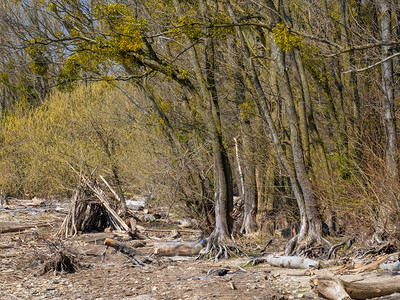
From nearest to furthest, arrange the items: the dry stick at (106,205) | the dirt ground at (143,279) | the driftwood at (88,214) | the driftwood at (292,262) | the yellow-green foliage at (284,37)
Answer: the dirt ground at (143,279) < the driftwood at (292,262) < the yellow-green foliage at (284,37) < the driftwood at (88,214) < the dry stick at (106,205)

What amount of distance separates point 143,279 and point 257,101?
4795 mm

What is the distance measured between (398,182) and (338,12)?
604 centimetres

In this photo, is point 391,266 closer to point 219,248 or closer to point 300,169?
point 300,169

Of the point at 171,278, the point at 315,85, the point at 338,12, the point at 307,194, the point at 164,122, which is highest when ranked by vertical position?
the point at 338,12

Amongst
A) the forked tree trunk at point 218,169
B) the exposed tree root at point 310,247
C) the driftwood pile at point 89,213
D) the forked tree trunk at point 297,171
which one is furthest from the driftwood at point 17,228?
the exposed tree root at point 310,247

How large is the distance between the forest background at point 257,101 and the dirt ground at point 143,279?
1.34m

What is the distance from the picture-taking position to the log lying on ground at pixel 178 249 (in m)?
9.88

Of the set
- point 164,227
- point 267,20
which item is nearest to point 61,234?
point 164,227

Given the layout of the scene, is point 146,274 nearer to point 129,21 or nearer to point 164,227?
point 129,21

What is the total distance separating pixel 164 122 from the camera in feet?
40.7

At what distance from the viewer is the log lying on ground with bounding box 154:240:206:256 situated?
988 cm

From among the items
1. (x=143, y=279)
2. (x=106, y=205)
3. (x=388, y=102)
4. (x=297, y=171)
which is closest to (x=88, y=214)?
(x=106, y=205)

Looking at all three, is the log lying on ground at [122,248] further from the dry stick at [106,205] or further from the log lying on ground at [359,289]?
the log lying on ground at [359,289]

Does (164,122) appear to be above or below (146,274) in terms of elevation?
above
